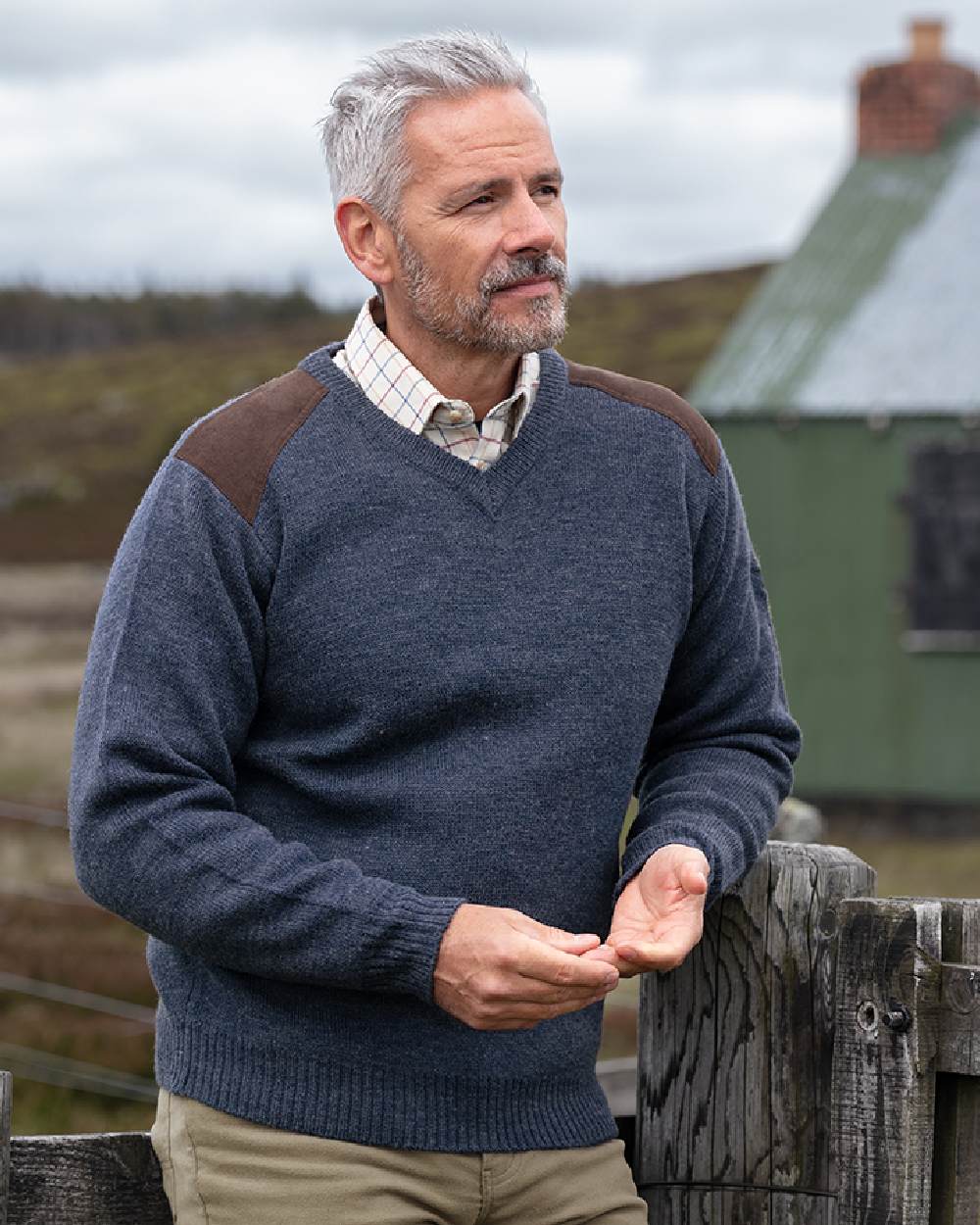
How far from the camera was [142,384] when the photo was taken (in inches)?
2960

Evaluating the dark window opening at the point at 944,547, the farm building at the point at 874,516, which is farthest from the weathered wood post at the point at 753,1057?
the dark window opening at the point at 944,547

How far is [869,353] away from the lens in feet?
49.5

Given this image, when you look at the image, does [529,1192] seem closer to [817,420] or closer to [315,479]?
[315,479]

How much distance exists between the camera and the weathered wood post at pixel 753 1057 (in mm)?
2832

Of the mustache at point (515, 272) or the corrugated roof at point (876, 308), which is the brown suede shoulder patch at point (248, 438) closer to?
→ the mustache at point (515, 272)

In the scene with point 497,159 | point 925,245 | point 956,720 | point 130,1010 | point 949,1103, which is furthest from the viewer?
point 925,245

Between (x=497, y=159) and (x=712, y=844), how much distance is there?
1016mm

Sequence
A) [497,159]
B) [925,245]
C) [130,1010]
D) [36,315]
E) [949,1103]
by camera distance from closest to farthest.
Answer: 1. [949,1103]
2. [497,159]
3. [130,1010]
4. [925,245]
5. [36,315]

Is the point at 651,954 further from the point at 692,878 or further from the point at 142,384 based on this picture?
the point at 142,384

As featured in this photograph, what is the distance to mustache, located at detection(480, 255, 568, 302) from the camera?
2879 millimetres

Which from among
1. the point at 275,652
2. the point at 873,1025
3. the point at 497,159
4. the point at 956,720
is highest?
the point at 956,720

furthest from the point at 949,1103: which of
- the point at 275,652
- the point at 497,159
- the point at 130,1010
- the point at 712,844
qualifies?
the point at 130,1010

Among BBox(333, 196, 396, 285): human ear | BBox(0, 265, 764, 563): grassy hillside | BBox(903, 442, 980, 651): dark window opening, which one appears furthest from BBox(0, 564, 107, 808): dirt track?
BBox(333, 196, 396, 285): human ear

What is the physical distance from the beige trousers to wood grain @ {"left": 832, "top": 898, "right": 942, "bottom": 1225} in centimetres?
41
